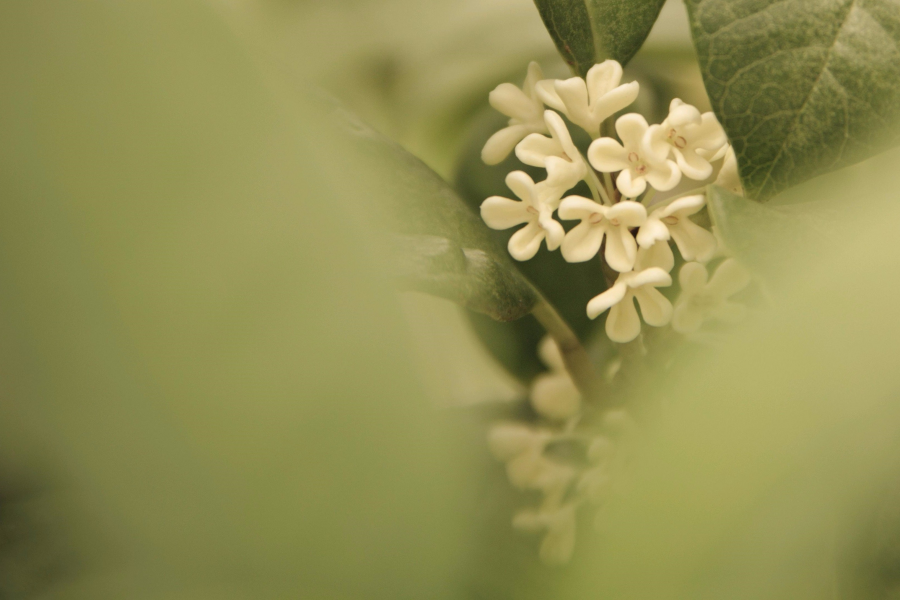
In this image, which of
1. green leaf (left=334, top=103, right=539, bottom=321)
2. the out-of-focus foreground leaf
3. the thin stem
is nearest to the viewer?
the out-of-focus foreground leaf

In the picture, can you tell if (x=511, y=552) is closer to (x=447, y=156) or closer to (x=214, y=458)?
(x=214, y=458)

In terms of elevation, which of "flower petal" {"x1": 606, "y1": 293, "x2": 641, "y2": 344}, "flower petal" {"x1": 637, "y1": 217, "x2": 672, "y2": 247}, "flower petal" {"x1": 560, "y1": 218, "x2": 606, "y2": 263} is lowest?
"flower petal" {"x1": 606, "y1": 293, "x2": 641, "y2": 344}

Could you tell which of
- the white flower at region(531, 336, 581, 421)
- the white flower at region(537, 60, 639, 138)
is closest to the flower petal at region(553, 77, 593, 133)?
the white flower at region(537, 60, 639, 138)

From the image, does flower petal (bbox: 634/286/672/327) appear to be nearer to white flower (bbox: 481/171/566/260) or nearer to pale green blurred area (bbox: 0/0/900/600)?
white flower (bbox: 481/171/566/260)

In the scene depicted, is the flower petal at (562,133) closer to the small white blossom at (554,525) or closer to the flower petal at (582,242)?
the flower petal at (582,242)

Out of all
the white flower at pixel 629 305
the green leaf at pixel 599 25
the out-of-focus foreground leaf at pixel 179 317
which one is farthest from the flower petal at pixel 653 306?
the out-of-focus foreground leaf at pixel 179 317

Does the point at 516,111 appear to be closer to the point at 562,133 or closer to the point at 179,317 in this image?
the point at 562,133

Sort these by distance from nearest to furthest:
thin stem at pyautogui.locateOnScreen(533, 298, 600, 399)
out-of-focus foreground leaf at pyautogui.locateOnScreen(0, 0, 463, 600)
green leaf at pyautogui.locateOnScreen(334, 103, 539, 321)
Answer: out-of-focus foreground leaf at pyautogui.locateOnScreen(0, 0, 463, 600) < green leaf at pyautogui.locateOnScreen(334, 103, 539, 321) < thin stem at pyautogui.locateOnScreen(533, 298, 600, 399)
